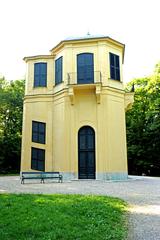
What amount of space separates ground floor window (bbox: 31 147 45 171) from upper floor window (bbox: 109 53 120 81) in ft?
28.2

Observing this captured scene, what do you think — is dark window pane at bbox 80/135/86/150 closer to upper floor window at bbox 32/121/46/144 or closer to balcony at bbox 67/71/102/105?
balcony at bbox 67/71/102/105

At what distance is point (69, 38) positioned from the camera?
2412cm

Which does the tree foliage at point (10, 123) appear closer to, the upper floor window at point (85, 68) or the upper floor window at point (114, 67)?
the upper floor window at point (85, 68)

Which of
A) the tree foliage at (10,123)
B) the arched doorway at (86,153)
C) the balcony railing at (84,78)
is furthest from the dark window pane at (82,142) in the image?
the tree foliage at (10,123)

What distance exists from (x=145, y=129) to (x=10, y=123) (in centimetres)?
1930

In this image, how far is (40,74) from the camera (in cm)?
2506

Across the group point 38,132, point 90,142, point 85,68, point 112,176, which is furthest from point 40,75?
point 112,176

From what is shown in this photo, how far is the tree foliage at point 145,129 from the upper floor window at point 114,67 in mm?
12395

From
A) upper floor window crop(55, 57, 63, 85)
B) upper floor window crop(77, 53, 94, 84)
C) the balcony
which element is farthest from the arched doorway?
upper floor window crop(55, 57, 63, 85)

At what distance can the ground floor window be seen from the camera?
23.0m

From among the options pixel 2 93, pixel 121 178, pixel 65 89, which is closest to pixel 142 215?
pixel 121 178

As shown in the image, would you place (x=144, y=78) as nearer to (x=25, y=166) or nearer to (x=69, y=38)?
(x=69, y=38)

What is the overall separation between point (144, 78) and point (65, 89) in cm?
2065

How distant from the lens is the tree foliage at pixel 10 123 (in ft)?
126
